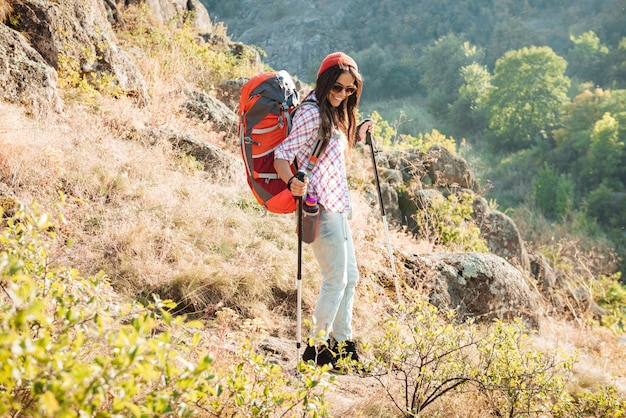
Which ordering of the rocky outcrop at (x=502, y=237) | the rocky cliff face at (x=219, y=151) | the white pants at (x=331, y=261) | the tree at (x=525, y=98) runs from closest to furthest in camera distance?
1. the white pants at (x=331, y=261)
2. the rocky cliff face at (x=219, y=151)
3. the rocky outcrop at (x=502, y=237)
4. the tree at (x=525, y=98)

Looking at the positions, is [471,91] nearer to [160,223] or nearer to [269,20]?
[269,20]

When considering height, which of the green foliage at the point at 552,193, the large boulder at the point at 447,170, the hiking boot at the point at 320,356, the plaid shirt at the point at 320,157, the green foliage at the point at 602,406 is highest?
the green foliage at the point at 552,193

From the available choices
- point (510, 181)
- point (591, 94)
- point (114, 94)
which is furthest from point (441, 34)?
point (114, 94)

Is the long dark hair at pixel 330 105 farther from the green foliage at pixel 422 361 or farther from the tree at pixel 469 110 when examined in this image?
the tree at pixel 469 110

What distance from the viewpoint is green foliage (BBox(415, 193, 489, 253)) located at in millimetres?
7285

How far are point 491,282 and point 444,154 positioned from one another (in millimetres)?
4380

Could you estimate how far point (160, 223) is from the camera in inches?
173

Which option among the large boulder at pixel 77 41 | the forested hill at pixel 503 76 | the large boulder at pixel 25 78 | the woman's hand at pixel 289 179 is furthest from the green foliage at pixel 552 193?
the woman's hand at pixel 289 179

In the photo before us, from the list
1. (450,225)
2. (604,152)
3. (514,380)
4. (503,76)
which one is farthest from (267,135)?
(503,76)

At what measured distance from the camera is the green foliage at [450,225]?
7285mm

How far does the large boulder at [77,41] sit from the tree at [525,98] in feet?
101

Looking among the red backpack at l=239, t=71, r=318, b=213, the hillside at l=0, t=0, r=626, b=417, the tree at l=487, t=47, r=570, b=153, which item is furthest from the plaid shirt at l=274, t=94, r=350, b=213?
the tree at l=487, t=47, r=570, b=153

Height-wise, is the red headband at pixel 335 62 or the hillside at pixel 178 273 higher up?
the red headband at pixel 335 62

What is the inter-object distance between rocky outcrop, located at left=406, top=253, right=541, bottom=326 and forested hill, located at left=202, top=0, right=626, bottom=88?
40410mm
